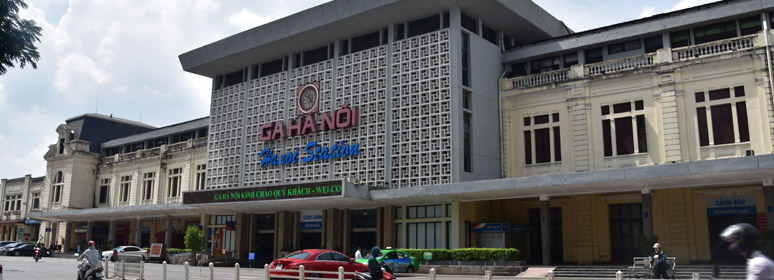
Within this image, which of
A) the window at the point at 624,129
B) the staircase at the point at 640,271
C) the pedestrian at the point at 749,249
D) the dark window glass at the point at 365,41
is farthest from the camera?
the dark window glass at the point at 365,41

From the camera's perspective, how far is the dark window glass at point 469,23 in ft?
118

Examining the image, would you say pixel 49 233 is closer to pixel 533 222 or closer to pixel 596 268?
pixel 533 222

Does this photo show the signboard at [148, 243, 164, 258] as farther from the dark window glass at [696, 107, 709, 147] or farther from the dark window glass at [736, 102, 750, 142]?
the dark window glass at [736, 102, 750, 142]

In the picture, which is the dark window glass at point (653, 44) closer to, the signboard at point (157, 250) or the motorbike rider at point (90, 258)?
the motorbike rider at point (90, 258)

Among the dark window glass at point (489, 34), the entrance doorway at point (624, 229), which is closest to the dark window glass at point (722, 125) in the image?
the entrance doorway at point (624, 229)

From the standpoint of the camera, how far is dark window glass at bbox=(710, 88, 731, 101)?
29.8m

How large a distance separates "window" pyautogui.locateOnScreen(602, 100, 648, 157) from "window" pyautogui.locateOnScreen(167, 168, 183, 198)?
1427 inches

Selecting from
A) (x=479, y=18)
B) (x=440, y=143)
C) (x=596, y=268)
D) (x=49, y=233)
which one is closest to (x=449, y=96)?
(x=440, y=143)

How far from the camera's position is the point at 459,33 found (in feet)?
114

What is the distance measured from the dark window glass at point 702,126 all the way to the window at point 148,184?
44621mm

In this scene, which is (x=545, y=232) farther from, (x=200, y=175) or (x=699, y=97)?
(x=200, y=175)

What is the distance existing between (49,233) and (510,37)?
50.1m

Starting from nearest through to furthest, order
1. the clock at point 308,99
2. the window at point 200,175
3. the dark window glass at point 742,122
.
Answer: the dark window glass at point 742,122, the clock at point 308,99, the window at point 200,175

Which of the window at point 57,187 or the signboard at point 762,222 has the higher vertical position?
the window at point 57,187
